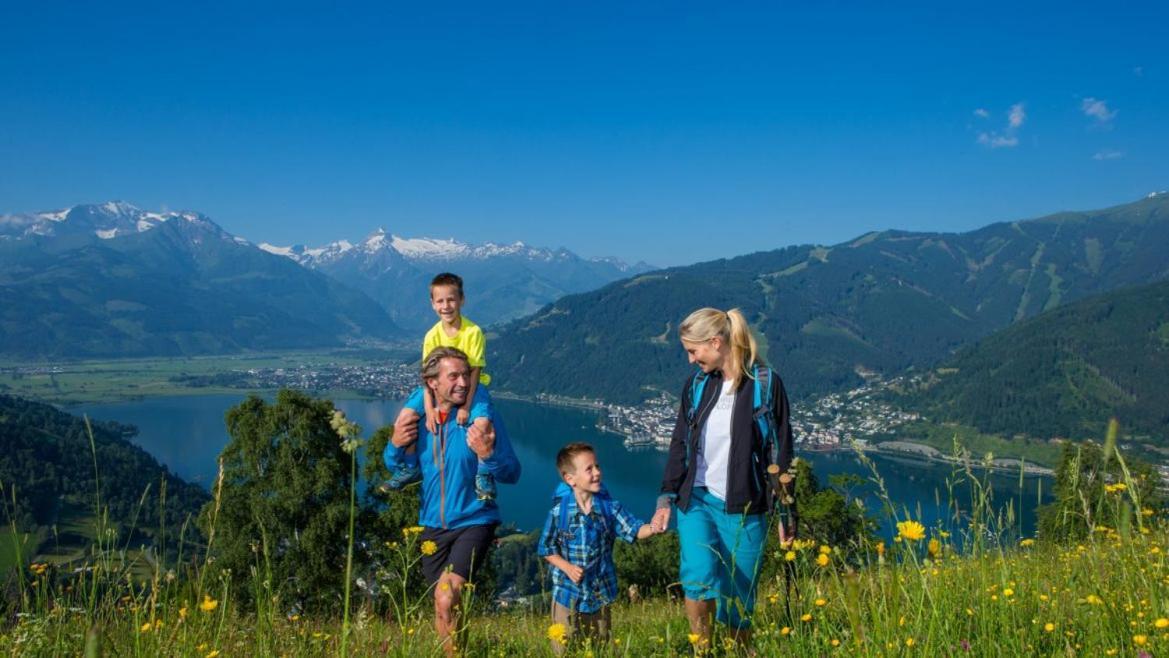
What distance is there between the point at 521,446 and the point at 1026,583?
110831 mm

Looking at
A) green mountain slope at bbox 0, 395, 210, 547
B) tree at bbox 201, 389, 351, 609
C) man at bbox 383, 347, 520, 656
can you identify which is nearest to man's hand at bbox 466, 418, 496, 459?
man at bbox 383, 347, 520, 656

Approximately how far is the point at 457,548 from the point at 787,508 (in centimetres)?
169

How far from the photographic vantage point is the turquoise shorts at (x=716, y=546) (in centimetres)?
353

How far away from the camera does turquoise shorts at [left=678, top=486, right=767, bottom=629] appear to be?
3527mm

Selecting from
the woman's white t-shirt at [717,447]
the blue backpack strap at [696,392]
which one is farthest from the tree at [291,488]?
the woman's white t-shirt at [717,447]

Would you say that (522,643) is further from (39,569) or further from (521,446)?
(521,446)

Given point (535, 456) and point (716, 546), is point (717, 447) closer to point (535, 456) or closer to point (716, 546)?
point (716, 546)

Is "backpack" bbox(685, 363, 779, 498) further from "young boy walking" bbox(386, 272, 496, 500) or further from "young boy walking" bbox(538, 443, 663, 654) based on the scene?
"young boy walking" bbox(386, 272, 496, 500)

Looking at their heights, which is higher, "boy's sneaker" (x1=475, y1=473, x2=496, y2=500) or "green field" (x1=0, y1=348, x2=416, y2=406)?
"boy's sneaker" (x1=475, y1=473, x2=496, y2=500)

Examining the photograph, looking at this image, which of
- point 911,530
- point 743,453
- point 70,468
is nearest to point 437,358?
point 743,453

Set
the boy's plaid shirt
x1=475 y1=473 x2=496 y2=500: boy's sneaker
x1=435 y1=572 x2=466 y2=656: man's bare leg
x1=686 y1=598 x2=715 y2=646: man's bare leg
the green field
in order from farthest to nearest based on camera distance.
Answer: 1. the green field
2. the boy's plaid shirt
3. x1=475 y1=473 x2=496 y2=500: boy's sneaker
4. x1=686 y1=598 x2=715 y2=646: man's bare leg
5. x1=435 y1=572 x2=466 y2=656: man's bare leg

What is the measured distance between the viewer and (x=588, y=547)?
160 inches

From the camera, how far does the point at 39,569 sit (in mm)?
3113

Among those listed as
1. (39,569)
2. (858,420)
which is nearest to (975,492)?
(39,569)
